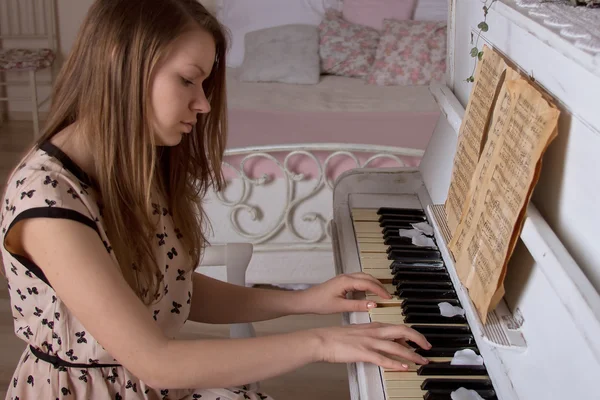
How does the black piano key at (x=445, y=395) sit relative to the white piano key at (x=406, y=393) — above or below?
above

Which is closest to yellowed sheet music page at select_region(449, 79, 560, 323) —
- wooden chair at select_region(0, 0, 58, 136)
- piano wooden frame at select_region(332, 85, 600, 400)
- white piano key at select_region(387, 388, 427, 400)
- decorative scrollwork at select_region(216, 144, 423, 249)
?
piano wooden frame at select_region(332, 85, 600, 400)

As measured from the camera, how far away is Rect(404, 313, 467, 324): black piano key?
4.16 ft

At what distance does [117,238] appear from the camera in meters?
1.22

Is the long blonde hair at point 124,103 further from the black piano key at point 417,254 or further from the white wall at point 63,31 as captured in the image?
the white wall at point 63,31

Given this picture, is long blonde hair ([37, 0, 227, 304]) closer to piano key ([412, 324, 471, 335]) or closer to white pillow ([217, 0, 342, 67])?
piano key ([412, 324, 471, 335])

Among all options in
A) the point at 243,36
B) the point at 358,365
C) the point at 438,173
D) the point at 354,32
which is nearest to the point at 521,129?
the point at 358,365

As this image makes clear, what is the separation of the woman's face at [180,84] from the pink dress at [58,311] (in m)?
0.15

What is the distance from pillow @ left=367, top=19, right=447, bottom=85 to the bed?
55cm

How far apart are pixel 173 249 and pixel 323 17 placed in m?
3.00

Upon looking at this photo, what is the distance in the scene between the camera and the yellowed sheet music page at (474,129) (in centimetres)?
130

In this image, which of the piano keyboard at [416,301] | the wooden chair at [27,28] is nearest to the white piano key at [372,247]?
the piano keyboard at [416,301]

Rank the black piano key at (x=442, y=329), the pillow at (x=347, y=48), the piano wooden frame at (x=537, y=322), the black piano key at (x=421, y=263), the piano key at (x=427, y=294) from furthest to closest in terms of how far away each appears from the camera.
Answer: the pillow at (x=347, y=48) → the black piano key at (x=421, y=263) → the piano key at (x=427, y=294) → the black piano key at (x=442, y=329) → the piano wooden frame at (x=537, y=322)

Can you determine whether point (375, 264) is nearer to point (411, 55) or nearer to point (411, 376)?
point (411, 376)

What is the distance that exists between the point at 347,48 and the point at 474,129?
2.56 m
